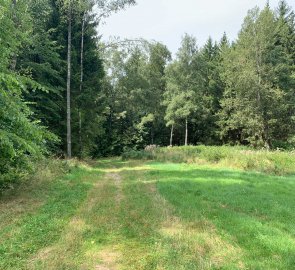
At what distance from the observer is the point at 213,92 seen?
4288cm

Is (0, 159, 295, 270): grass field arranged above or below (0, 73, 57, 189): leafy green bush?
below

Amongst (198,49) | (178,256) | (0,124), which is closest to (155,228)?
(178,256)

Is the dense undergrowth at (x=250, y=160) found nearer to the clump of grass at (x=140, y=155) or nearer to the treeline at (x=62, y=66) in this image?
the clump of grass at (x=140, y=155)

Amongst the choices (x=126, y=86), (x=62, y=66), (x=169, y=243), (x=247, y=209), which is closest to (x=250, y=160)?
(x=247, y=209)

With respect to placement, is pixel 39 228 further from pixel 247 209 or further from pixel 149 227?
pixel 247 209

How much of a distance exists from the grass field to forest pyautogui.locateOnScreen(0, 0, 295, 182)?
1.79m

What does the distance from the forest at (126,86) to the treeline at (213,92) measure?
13 centimetres

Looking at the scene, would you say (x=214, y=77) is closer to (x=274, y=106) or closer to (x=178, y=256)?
(x=274, y=106)

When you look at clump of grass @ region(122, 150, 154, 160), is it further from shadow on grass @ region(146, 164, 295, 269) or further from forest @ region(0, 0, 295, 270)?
shadow on grass @ region(146, 164, 295, 269)

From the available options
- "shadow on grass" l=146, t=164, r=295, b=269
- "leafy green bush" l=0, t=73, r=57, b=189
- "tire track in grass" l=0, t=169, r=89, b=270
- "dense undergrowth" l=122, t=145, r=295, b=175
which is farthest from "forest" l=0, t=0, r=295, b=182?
"dense undergrowth" l=122, t=145, r=295, b=175

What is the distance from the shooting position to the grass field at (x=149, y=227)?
4.88 m

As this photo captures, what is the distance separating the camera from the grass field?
488 cm

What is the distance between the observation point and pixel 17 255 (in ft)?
16.5

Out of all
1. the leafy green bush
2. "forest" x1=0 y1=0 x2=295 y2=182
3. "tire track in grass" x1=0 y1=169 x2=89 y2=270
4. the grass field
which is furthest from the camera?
"forest" x1=0 y1=0 x2=295 y2=182
